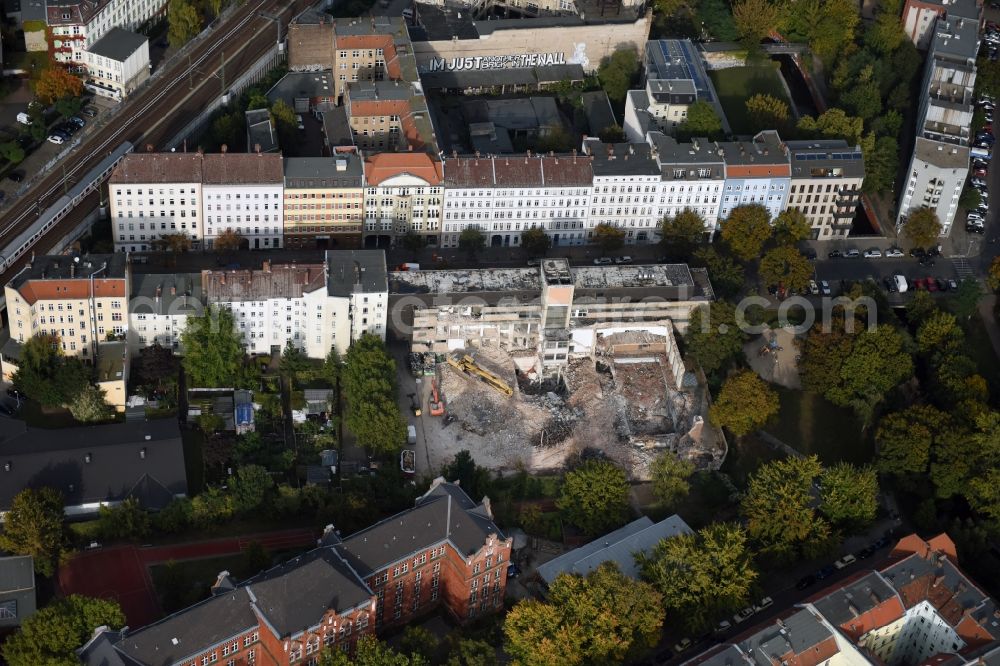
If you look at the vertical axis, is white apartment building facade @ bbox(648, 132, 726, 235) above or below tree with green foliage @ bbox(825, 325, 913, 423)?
above

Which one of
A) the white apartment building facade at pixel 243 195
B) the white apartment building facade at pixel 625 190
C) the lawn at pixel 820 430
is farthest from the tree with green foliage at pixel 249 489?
the white apartment building facade at pixel 625 190

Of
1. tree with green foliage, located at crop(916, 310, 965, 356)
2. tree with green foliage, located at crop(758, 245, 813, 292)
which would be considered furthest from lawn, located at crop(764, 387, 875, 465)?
tree with green foliage, located at crop(758, 245, 813, 292)

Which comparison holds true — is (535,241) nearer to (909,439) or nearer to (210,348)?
(210,348)

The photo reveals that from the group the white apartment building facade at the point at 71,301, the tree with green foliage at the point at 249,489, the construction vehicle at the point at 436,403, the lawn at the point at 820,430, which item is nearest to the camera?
the tree with green foliage at the point at 249,489

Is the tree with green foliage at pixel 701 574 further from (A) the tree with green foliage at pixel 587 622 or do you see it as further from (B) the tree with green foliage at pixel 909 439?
(B) the tree with green foliage at pixel 909 439

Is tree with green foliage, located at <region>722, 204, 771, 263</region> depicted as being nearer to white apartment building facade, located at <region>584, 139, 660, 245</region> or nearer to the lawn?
white apartment building facade, located at <region>584, 139, 660, 245</region>

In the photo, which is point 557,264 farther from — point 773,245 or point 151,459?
point 151,459
